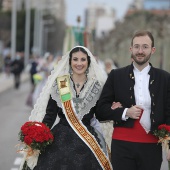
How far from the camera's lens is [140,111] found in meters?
4.64

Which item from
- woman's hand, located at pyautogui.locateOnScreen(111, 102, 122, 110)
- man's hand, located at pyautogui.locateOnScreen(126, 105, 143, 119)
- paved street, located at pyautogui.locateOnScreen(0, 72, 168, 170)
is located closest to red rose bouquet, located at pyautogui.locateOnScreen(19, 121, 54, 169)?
woman's hand, located at pyautogui.locateOnScreen(111, 102, 122, 110)

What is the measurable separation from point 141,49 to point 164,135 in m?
0.68

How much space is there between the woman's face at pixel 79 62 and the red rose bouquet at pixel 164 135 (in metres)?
0.97

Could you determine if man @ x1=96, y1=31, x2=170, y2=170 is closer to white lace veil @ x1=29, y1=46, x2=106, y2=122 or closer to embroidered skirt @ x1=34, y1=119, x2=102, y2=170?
embroidered skirt @ x1=34, y1=119, x2=102, y2=170

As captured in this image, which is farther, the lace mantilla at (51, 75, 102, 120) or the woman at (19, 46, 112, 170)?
the lace mantilla at (51, 75, 102, 120)

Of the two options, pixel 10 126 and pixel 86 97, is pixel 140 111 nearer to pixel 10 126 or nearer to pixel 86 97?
pixel 86 97

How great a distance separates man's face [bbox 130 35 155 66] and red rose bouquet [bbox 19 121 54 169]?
3.14 ft

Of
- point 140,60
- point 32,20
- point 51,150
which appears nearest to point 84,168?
point 51,150

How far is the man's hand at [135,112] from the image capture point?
182 inches

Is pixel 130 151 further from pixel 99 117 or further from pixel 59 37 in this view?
pixel 59 37

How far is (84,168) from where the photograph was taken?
500cm

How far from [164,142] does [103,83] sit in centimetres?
102

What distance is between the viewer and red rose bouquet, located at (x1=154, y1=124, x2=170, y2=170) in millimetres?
4586

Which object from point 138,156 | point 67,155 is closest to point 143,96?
point 138,156
